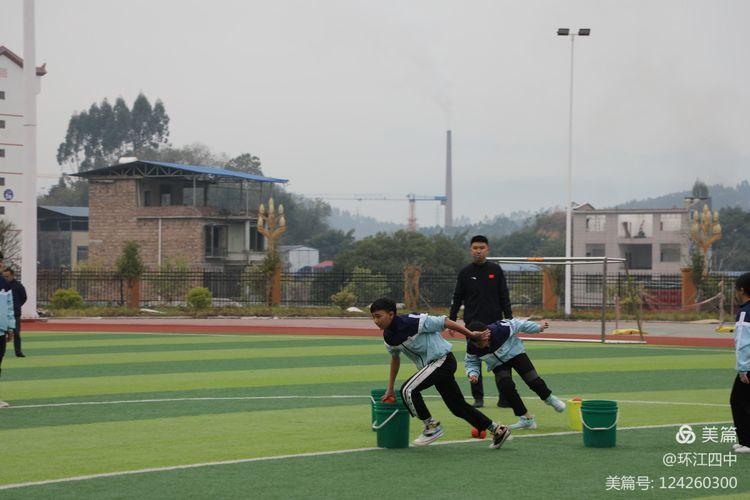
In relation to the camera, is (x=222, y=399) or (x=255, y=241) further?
(x=255, y=241)

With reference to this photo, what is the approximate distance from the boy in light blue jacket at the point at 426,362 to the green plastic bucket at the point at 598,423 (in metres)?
0.82

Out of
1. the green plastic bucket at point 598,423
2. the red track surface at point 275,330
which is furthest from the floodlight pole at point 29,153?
the green plastic bucket at point 598,423

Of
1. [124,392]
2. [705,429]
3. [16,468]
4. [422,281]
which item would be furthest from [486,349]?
[422,281]

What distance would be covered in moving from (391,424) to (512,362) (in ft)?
6.05

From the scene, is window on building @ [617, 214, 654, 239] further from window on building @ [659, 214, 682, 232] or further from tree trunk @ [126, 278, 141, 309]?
tree trunk @ [126, 278, 141, 309]

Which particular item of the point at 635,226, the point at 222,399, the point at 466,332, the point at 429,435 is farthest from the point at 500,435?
the point at 635,226

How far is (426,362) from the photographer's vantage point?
10812 millimetres

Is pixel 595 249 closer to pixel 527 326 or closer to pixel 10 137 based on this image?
pixel 10 137

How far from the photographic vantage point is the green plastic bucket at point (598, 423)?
35.0 feet

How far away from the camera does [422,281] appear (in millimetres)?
49562

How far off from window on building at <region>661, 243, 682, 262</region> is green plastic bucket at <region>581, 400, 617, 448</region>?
92933 millimetres

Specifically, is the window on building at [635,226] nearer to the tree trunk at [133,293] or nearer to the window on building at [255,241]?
the window on building at [255,241]

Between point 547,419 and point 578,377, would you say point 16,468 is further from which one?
point 578,377

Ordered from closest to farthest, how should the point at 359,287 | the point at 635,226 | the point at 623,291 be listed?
the point at 623,291
the point at 359,287
the point at 635,226
